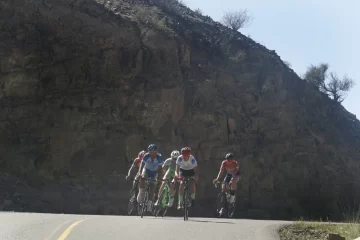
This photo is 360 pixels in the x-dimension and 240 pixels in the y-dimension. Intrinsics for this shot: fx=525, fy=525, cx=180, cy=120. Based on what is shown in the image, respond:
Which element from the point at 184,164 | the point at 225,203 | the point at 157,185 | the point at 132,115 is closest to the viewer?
the point at 184,164

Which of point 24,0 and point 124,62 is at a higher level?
point 24,0

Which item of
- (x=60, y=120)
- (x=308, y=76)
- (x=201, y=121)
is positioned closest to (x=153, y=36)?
(x=201, y=121)

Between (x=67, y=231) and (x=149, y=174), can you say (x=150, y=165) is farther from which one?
(x=67, y=231)

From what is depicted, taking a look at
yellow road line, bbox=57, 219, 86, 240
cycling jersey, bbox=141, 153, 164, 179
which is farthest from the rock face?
yellow road line, bbox=57, 219, 86, 240

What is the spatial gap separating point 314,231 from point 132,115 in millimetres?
21571

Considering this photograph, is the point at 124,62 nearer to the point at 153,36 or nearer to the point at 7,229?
the point at 153,36

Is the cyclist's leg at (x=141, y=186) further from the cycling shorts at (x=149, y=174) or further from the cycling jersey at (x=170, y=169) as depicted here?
the cycling jersey at (x=170, y=169)

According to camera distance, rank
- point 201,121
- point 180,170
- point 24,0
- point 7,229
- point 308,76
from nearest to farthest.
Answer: point 7,229 → point 180,170 → point 24,0 → point 201,121 → point 308,76

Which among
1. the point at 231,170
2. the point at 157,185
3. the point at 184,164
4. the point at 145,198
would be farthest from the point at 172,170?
the point at 231,170

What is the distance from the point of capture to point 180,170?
16.2 m

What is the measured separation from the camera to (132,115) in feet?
111

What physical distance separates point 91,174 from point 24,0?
12.1 m

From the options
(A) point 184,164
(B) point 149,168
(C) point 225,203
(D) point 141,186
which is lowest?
(C) point 225,203

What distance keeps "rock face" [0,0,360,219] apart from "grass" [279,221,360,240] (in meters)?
17.3
